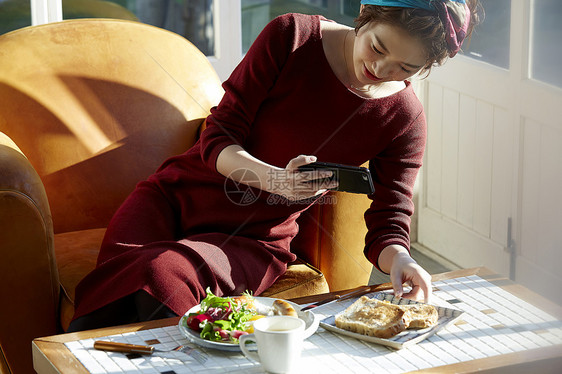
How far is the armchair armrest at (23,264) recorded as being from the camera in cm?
157

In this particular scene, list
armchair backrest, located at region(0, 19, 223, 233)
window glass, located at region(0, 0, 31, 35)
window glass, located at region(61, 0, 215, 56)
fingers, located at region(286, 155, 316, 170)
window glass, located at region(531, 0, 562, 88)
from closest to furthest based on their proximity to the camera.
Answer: fingers, located at region(286, 155, 316, 170), armchair backrest, located at region(0, 19, 223, 233), window glass, located at region(531, 0, 562, 88), window glass, located at region(0, 0, 31, 35), window glass, located at region(61, 0, 215, 56)

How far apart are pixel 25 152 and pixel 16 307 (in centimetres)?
49

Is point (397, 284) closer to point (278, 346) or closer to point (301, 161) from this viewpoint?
point (301, 161)

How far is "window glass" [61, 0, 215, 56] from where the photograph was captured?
8.79 feet

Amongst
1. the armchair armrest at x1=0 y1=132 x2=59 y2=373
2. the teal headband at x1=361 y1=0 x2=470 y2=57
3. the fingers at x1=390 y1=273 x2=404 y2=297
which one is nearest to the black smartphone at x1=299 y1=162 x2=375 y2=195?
the fingers at x1=390 y1=273 x2=404 y2=297

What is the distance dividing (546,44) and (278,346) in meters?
1.72

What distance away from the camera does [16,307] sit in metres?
1.59

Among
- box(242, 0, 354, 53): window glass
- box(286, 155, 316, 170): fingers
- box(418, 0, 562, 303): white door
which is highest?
box(242, 0, 354, 53): window glass

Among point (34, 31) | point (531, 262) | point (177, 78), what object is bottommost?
point (531, 262)

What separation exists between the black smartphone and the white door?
3.23 feet

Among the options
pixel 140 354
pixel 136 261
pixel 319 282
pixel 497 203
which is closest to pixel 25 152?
pixel 136 261

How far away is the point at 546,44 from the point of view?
7.91 feet

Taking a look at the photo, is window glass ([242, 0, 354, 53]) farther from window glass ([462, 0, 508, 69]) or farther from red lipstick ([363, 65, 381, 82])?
red lipstick ([363, 65, 381, 82])

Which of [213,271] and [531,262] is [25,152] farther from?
[531,262]
